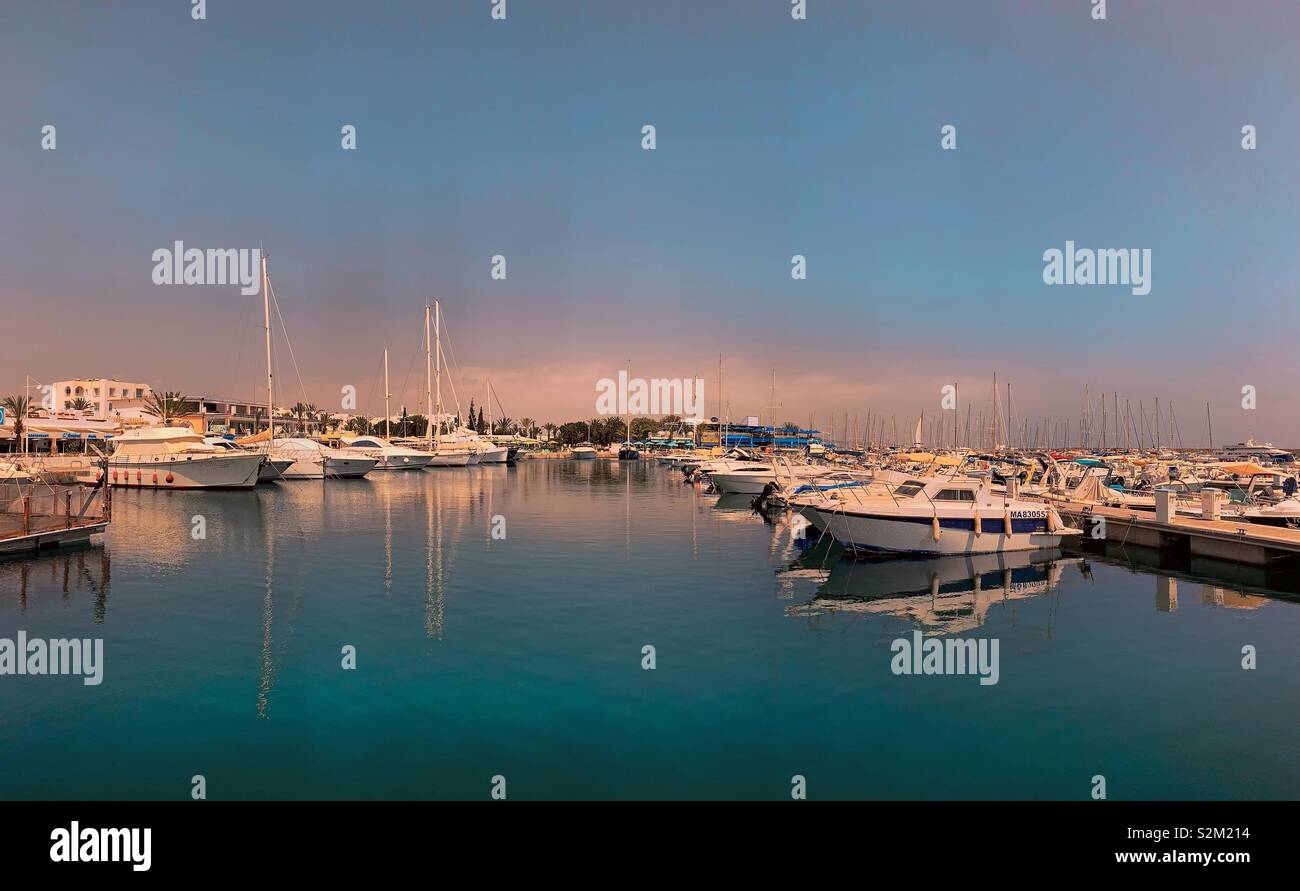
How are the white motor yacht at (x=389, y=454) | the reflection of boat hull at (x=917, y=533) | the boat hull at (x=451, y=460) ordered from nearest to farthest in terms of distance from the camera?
the reflection of boat hull at (x=917, y=533) → the white motor yacht at (x=389, y=454) → the boat hull at (x=451, y=460)

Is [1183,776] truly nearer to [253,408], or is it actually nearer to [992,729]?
[992,729]

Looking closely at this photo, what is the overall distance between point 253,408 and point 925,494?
624 feet

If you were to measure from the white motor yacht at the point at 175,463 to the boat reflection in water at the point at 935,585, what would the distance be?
57.9 metres

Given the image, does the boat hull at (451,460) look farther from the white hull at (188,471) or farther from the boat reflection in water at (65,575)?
the boat reflection in water at (65,575)

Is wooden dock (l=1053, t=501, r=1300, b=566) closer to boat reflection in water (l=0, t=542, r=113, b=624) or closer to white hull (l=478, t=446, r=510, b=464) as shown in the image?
boat reflection in water (l=0, t=542, r=113, b=624)

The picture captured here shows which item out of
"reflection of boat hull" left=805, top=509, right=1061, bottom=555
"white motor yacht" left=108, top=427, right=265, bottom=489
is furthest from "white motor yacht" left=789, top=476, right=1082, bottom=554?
"white motor yacht" left=108, top=427, right=265, bottom=489

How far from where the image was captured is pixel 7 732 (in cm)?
1315

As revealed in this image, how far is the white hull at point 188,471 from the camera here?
220 ft

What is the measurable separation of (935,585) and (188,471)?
6669cm

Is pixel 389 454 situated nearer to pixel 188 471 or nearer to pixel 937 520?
pixel 188 471

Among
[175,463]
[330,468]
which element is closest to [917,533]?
[175,463]

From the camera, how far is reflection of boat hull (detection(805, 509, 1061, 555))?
32.1 meters

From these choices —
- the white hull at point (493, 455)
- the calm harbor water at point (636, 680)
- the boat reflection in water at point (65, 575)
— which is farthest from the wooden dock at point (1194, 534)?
the white hull at point (493, 455)
